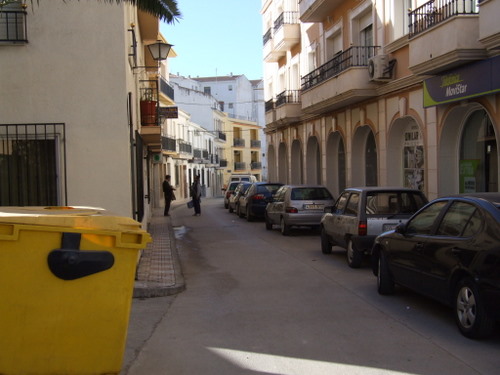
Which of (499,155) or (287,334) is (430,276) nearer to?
(287,334)

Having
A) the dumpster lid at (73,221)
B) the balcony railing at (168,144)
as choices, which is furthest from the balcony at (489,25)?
the balcony railing at (168,144)

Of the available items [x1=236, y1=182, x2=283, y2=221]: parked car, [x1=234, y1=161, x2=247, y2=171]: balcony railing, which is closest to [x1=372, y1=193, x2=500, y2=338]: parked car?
[x1=236, y1=182, x2=283, y2=221]: parked car

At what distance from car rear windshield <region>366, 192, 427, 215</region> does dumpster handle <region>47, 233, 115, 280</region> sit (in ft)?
23.2

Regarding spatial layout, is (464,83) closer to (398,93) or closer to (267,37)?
(398,93)

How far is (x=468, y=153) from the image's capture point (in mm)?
14336

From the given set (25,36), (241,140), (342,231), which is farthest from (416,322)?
(241,140)

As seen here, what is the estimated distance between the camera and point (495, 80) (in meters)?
11.5

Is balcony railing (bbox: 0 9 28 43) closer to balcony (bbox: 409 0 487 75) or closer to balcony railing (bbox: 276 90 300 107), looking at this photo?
balcony (bbox: 409 0 487 75)

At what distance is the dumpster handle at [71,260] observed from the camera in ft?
14.7

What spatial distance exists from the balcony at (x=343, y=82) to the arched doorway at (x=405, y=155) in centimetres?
154

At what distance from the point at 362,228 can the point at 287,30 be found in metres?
19.4

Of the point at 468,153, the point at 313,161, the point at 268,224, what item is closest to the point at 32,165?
the point at 468,153

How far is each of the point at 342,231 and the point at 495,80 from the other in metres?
4.29

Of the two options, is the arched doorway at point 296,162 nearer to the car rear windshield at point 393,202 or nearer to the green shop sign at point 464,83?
the green shop sign at point 464,83
